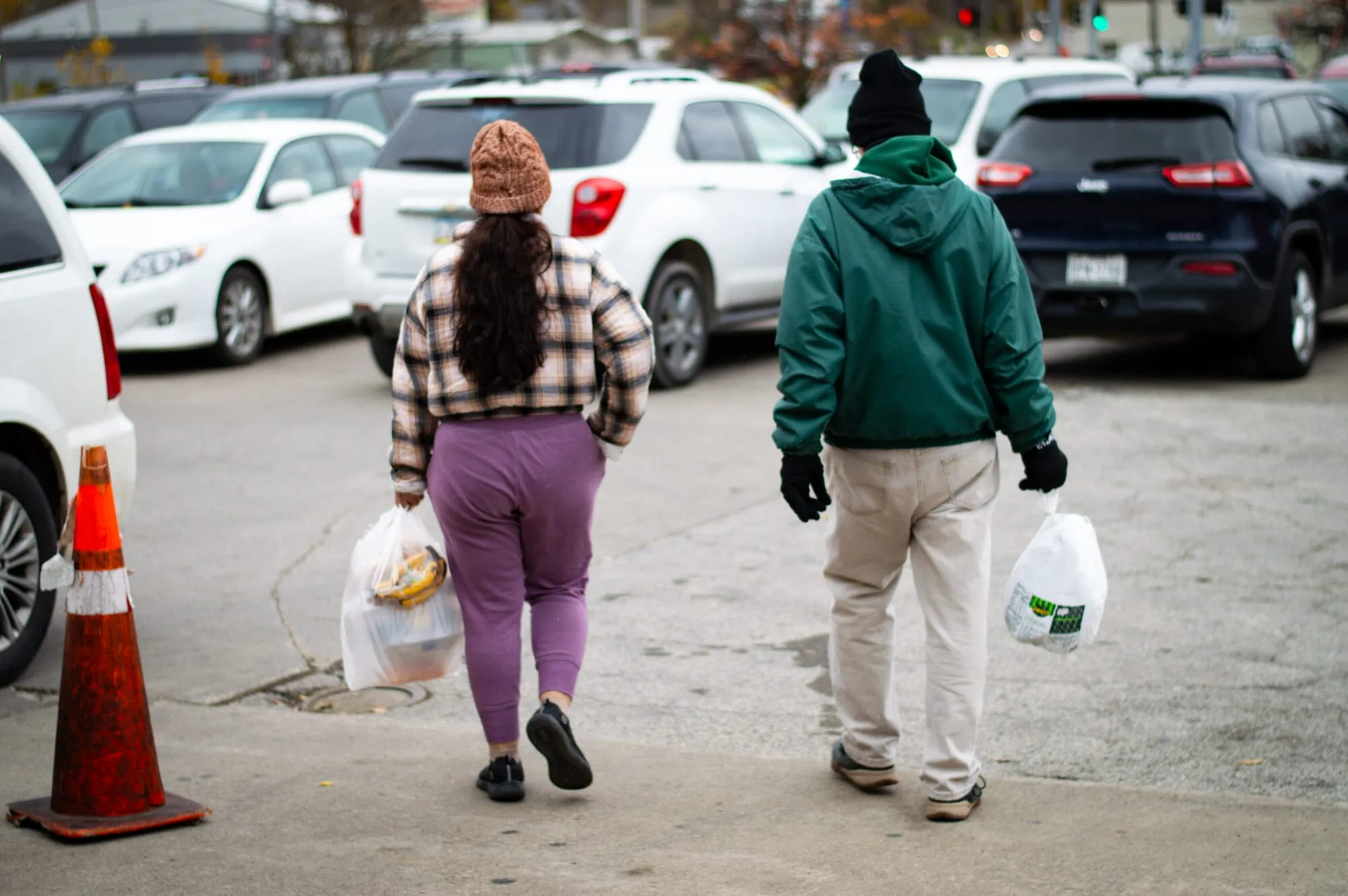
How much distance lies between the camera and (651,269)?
35.4ft

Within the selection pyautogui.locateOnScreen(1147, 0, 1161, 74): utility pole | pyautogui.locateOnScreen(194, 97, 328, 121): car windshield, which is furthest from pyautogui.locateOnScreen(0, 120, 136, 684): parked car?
pyautogui.locateOnScreen(1147, 0, 1161, 74): utility pole

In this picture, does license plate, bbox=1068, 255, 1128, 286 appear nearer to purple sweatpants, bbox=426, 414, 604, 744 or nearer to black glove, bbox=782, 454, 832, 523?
purple sweatpants, bbox=426, 414, 604, 744

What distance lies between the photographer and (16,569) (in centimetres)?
580

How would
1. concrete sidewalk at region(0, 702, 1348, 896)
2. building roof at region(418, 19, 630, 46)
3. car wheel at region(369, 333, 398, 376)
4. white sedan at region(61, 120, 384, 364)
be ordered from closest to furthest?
concrete sidewalk at region(0, 702, 1348, 896) → car wheel at region(369, 333, 398, 376) → white sedan at region(61, 120, 384, 364) → building roof at region(418, 19, 630, 46)

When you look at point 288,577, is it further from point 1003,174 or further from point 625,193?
point 1003,174

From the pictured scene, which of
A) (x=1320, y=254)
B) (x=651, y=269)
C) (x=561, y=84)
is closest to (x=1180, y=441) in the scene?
(x=1320, y=254)

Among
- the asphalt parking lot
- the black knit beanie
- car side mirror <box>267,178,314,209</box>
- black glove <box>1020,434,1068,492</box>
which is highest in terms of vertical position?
the black knit beanie

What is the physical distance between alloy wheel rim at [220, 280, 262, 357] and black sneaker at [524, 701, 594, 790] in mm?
8616

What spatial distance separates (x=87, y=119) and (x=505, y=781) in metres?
14.3

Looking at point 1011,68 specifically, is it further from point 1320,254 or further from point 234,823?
point 234,823

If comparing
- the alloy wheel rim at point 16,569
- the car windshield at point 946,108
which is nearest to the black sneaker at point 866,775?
the alloy wheel rim at point 16,569

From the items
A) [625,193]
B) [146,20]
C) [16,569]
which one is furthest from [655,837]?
[146,20]

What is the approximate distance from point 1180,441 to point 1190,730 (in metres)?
4.43

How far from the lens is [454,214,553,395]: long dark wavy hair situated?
4395 mm
